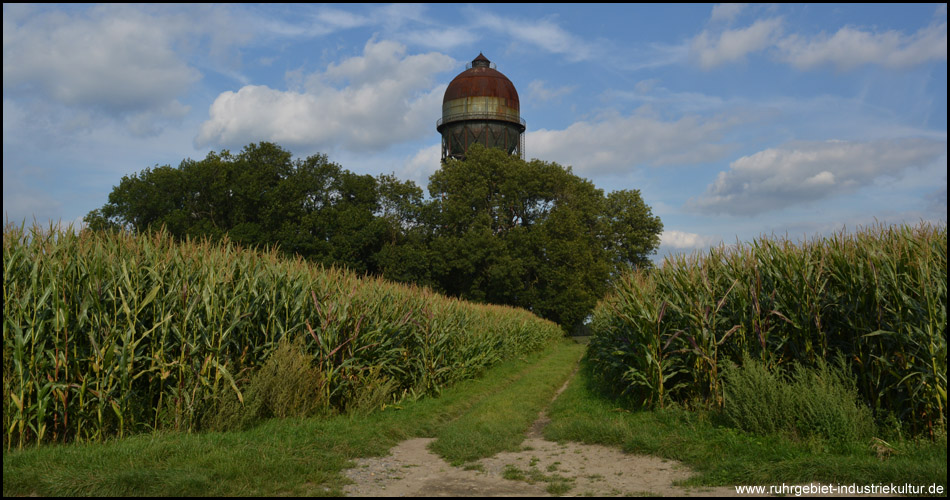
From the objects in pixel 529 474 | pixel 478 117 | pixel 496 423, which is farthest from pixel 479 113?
pixel 529 474

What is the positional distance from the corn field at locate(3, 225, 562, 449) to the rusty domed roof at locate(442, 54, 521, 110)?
116 ft

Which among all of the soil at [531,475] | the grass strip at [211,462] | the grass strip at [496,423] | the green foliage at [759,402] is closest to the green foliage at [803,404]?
the green foliage at [759,402]

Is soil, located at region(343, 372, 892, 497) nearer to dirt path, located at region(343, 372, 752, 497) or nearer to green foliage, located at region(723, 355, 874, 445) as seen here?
dirt path, located at region(343, 372, 752, 497)

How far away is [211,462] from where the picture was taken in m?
6.70

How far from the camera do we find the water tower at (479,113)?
44.5 metres

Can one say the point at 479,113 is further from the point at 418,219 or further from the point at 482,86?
the point at 418,219

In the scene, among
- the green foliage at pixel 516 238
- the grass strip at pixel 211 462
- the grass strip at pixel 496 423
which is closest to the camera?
the grass strip at pixel 211 462

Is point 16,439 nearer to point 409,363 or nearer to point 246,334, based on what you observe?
point 246,334

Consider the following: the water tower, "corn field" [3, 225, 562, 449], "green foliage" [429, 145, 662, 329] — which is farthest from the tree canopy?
"corn field" [3, 225, 562, 449]

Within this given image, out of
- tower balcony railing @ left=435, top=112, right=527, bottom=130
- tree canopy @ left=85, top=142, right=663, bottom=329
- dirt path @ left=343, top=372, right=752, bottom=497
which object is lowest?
dirt path @ left=343, top=372, right=752, bottom=497

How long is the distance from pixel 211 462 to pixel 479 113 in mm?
39947

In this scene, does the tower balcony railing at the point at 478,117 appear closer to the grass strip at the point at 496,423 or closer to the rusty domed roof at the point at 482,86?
the rusty domed roof at the point at 482,86

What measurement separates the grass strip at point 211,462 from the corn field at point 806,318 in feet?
15.5

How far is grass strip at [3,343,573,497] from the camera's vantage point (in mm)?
5883
